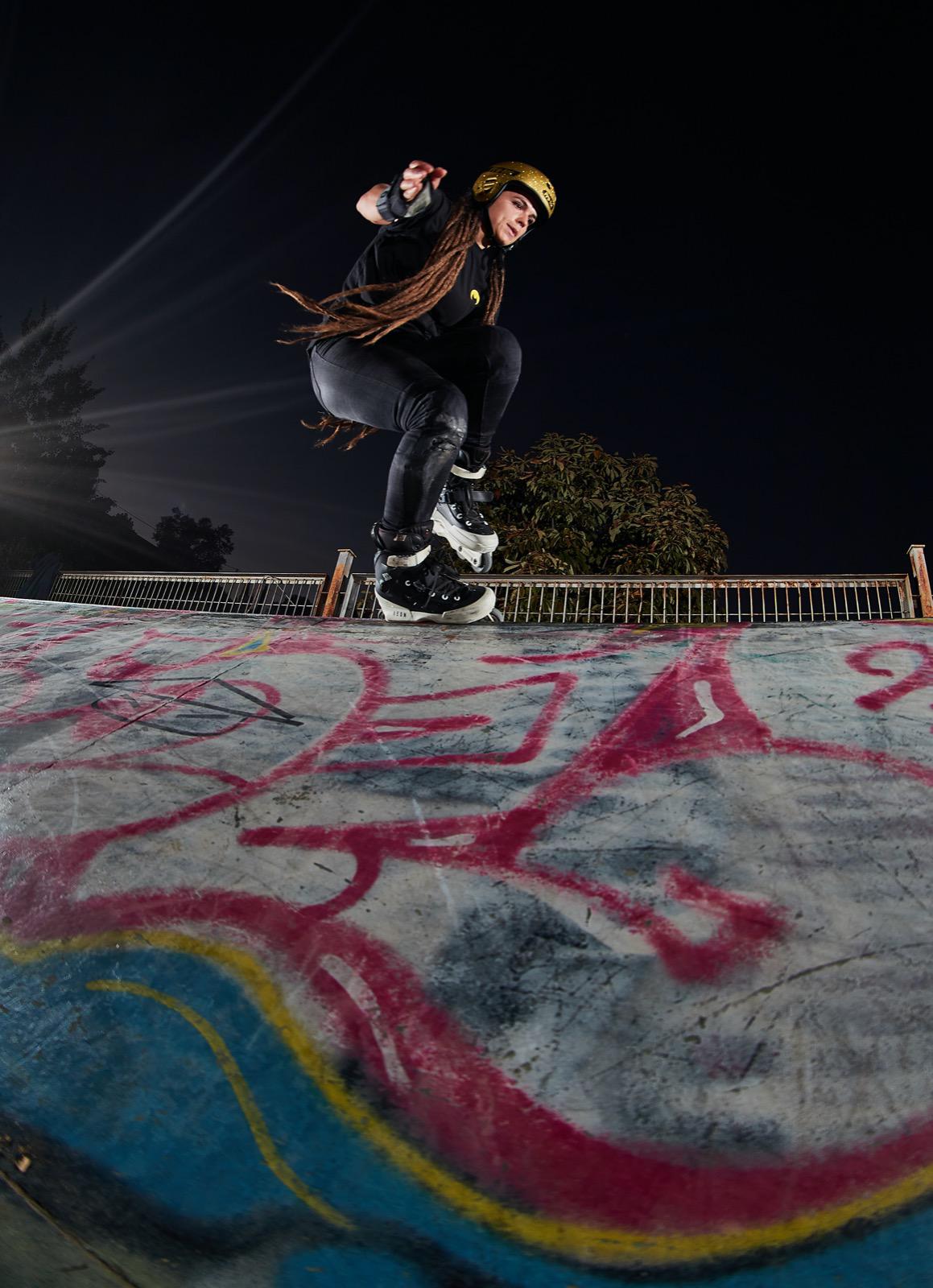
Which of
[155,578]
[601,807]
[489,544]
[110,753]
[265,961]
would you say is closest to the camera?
[265,961]

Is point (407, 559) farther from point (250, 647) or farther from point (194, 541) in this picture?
point (194, 541)

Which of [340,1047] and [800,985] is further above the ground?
[800,985]

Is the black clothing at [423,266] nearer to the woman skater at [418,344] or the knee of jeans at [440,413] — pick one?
the woman skater at [418,344]

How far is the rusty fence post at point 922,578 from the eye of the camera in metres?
6.63

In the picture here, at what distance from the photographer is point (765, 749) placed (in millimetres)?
1440

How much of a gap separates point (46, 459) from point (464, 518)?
35.2 meters

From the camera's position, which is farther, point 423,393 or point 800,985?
point 423,393

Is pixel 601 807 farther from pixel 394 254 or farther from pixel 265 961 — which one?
pixel 394 254

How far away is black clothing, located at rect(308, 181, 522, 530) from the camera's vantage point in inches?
116

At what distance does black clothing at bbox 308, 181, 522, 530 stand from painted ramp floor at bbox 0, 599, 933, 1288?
1554 millimetres

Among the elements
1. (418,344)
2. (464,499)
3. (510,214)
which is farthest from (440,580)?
Answer: (510,214)

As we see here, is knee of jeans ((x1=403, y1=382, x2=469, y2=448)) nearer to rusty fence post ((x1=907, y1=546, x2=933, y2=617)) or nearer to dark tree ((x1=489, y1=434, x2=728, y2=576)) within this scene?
rusty fence post ((x1=907, y1=546, x2=933, y2=617))

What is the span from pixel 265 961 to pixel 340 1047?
19cm

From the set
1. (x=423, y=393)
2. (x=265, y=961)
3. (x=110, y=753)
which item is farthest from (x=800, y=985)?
(x=423, y=393)
